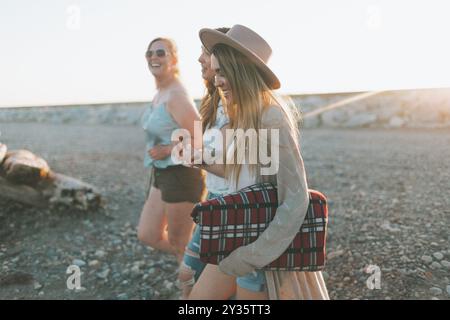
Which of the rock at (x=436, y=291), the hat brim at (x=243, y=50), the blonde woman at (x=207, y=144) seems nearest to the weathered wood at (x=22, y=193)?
the blonde woman at (x=207, y=144)

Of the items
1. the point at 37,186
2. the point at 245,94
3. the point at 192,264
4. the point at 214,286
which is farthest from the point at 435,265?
the point at 37,186

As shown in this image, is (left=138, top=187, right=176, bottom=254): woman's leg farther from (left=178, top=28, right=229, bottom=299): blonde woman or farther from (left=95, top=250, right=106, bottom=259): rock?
(left=95, top=250, right=106, bottom=259): rock

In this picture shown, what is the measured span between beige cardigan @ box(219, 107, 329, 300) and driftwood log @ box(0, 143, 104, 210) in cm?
564

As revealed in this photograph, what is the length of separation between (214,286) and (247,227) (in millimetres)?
523

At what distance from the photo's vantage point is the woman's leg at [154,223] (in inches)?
193

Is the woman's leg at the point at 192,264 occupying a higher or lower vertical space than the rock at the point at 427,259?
higher

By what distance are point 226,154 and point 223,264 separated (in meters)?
0.75

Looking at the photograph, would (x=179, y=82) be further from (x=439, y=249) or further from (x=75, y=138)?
(x=75, y=138)

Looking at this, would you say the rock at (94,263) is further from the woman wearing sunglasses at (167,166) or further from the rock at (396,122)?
the rock at (396,122)

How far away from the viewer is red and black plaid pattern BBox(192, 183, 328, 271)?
2.74 metres

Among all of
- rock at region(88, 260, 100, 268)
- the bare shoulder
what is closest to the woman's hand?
the bare shoulder

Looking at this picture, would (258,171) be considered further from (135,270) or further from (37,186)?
(37,186)

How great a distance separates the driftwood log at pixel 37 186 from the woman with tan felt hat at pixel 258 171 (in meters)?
5.30
